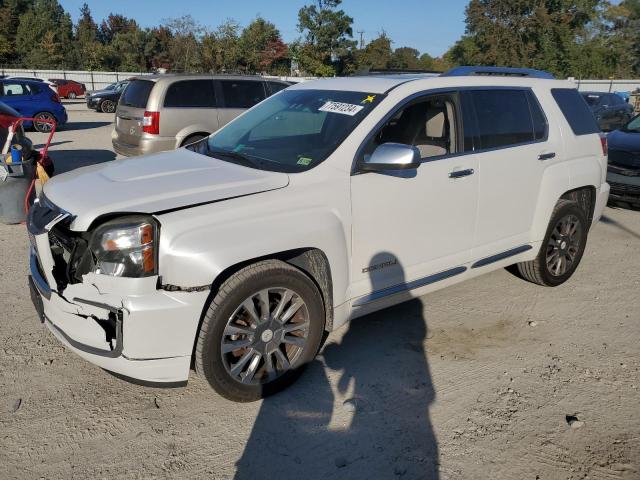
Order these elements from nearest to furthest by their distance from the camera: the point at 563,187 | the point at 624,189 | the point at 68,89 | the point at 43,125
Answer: the point at 563,187 < the point at 624,189 < the point at 43,125 < the point at 68,89

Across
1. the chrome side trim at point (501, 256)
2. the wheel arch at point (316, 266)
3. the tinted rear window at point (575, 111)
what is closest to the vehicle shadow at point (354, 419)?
the wheel arch at point (316, 266)

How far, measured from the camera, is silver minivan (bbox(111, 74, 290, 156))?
→ 8977 mm

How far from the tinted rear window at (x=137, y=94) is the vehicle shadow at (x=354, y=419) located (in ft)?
22.9

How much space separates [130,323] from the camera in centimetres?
269

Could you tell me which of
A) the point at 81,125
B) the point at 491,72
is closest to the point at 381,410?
the point at 491,72

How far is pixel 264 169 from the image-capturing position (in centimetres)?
336

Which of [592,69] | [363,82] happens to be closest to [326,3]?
[592,69]

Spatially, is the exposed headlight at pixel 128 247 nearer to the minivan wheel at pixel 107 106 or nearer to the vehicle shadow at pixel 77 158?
the vehicle shadow at pixel 77 158

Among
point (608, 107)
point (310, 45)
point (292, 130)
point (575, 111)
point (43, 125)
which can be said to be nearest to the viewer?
point (292, 130)

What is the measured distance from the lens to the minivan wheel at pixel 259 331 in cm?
289

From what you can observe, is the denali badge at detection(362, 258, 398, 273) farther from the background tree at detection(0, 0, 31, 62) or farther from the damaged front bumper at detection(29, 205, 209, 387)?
the background tree at detection(0, 0, 31, 62)

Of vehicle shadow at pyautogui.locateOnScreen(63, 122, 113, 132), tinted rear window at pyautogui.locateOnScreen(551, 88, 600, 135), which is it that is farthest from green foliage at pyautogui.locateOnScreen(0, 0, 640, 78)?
tinted rear window at pyautogui.locateOnScreen(551, 88, 600, 135)

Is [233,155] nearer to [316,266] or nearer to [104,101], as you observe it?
[316,266]

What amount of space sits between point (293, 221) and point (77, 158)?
35.4 feet
